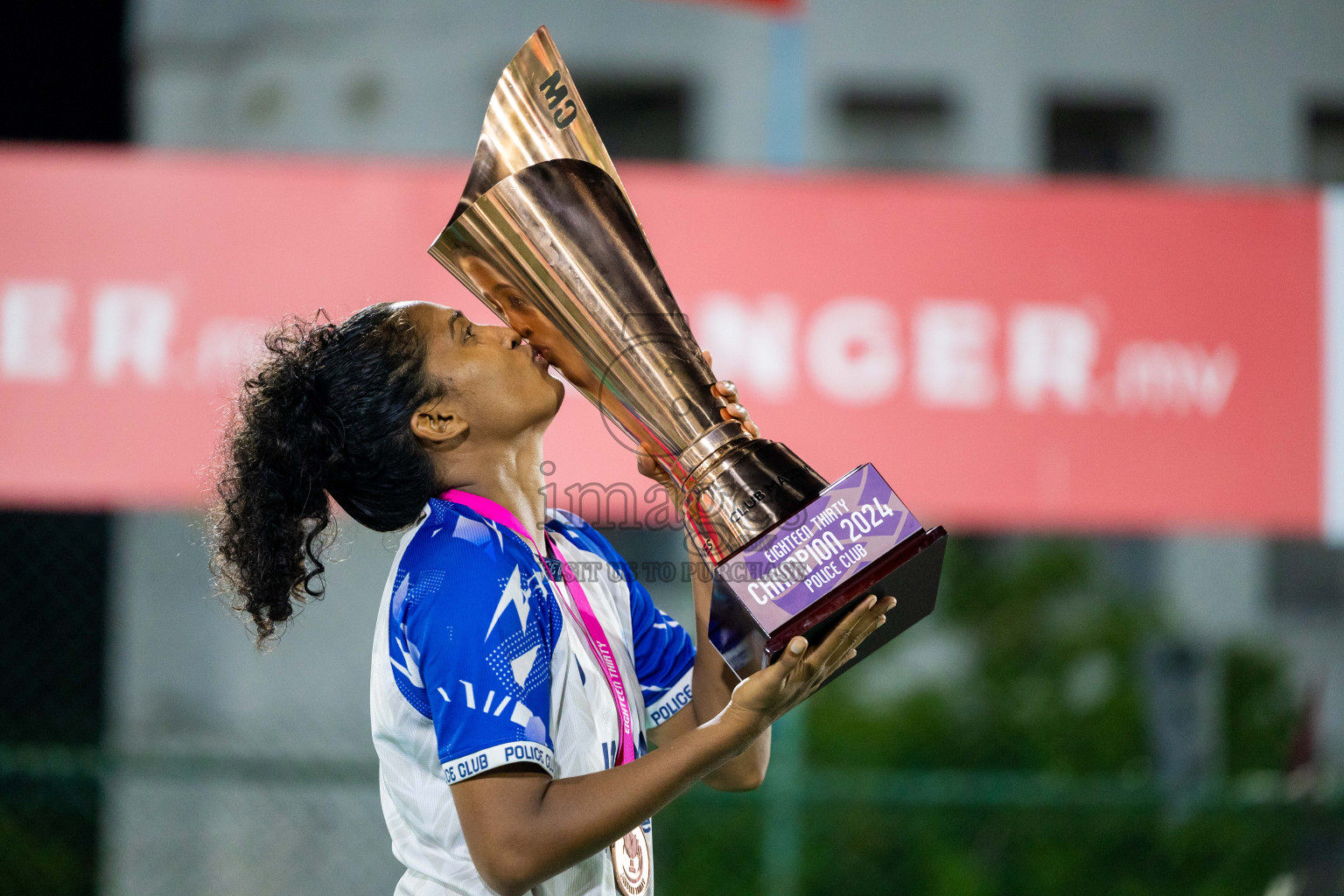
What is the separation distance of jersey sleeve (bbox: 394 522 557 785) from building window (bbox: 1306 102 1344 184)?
8447mm

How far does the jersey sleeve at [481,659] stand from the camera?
1247 mm

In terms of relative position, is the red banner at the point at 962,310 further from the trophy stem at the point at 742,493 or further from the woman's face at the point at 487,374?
the trophy stem at the point at 742,493

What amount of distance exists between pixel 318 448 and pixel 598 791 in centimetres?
54

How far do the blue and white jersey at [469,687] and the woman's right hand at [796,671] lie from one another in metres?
0.20

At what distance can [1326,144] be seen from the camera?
→ 8617 millimetres

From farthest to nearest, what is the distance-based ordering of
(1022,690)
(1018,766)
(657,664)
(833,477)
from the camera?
(1022,690) < (1018,766) < (833,477) < (657,664)

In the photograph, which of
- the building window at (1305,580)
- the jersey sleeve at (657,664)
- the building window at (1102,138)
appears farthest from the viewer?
the building window at (1305,580)

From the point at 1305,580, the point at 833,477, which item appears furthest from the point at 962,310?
the point at 1305,580

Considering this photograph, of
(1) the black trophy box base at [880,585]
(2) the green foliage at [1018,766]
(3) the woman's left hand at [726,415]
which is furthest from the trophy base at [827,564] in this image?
(2) the green foliage at [1018,766]

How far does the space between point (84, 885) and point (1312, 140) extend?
8.54 metres

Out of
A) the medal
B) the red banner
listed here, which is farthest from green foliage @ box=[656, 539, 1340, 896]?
the medal

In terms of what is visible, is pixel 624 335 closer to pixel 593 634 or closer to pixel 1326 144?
pixel 593 634

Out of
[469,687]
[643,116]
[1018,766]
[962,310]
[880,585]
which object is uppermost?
[643,116]

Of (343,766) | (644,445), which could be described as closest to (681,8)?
(343,766)
